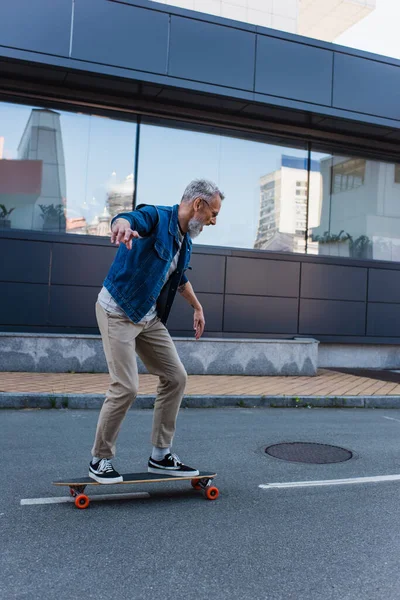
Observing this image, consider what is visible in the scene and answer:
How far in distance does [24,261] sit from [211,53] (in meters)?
5.07

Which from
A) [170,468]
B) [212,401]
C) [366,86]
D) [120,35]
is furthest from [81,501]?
[366,86]

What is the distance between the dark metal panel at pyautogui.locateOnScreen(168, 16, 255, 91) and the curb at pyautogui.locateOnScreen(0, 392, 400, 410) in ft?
19.3

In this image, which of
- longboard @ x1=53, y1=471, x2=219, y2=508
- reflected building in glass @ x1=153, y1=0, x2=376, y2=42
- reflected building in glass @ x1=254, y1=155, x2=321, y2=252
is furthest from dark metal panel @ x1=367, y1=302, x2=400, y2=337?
longboard @ x1=53, y1=471, x2=219, y2=508

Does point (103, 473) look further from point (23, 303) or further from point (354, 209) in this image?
point (354, 209)

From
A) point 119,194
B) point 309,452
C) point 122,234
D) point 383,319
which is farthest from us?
point 383,319

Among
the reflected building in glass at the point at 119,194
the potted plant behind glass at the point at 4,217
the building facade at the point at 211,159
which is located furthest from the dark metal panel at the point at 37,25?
the potted plant behind glass at the point at 4,217

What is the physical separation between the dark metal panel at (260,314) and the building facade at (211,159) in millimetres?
23

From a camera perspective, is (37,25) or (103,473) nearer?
(103,473)

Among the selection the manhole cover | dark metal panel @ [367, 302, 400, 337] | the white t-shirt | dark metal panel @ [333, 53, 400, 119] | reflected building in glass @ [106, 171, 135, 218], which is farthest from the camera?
dark metal panel @ [367, 302, 400, 337]

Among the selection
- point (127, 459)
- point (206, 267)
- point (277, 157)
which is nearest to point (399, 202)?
point (277, 157)

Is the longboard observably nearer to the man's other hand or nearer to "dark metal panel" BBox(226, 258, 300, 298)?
the man's other hand

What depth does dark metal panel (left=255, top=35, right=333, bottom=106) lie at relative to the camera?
11383 millimetres

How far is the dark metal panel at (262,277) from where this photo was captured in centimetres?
1181

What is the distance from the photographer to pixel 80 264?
10.7m
